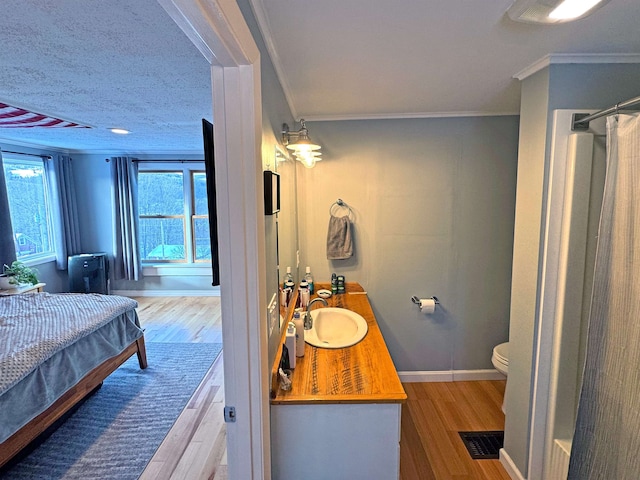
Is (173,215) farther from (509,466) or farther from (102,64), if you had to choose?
(509,466)

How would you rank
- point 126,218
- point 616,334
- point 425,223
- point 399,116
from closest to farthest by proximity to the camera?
point 616,334 < point 399,116 < point 425,223 < point 126,218

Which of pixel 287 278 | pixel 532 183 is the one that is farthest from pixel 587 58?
pixel 287 278

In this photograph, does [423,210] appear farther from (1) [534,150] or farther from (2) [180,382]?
(2) [180,382]

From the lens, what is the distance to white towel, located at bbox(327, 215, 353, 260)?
2.75 m

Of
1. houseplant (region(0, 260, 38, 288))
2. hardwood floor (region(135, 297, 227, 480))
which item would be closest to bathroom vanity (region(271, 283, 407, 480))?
hardwood floor (region(135, 297, 227, 480))

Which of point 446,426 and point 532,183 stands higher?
point 532,183

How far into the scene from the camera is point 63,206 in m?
4.82

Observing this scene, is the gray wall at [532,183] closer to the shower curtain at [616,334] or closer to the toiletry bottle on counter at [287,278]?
the shower curtain at [616,334]

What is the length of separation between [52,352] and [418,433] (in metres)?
2.49

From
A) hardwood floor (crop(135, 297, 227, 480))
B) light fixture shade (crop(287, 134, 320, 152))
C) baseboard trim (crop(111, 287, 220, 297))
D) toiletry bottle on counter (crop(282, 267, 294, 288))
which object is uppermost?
light fixture shade (crop(287, 134, 320, 152))

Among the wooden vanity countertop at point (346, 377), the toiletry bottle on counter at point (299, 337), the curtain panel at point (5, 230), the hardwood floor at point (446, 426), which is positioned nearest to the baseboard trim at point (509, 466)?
the hardwood floor at point (446, 426)

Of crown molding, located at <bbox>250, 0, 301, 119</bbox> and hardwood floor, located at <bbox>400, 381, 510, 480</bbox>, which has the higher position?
crown molding, located at <bbox>250, 0, 301, 119</bbox>

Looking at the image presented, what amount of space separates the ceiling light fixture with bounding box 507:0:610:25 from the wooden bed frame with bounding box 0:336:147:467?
10.0ft

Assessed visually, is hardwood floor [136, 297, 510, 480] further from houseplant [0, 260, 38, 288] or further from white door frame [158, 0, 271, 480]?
houseplant [0, 260, 38, 288]
